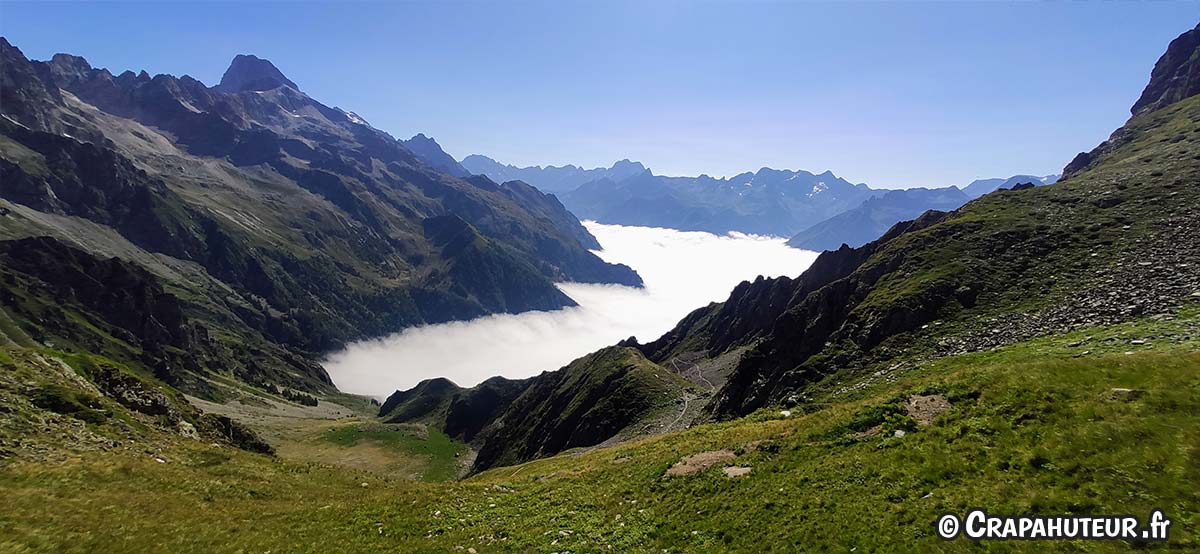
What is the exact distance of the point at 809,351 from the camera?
232 ft

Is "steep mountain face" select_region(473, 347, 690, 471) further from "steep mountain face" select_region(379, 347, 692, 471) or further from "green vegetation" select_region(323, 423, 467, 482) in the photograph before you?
"green vegetation" select_region(323, 423, 467, 482)

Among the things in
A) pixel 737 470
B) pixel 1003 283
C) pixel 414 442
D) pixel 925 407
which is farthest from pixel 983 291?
pixel 414 442

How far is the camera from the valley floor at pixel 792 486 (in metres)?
17.9

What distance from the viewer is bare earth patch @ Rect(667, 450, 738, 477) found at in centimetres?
2984

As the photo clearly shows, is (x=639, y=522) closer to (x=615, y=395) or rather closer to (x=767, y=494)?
(x=767, y=494)

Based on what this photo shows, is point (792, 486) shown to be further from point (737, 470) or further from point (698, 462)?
point (698, 462)

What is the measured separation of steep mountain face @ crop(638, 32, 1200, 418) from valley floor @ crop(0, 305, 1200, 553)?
9.05m

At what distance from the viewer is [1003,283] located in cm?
5619

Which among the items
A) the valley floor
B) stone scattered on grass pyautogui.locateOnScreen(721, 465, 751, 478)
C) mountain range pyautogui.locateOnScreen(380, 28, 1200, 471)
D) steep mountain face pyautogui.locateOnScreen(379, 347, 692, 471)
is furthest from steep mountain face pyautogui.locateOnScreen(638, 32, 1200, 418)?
steep mountain face pyautogui.locateOnScreen(379, 347, 692, 471)

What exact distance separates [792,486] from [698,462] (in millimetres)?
7673

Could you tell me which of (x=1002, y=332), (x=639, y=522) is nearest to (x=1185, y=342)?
(x=1002, y=332)

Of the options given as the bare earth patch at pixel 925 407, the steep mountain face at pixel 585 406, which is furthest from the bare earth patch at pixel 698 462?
the steep mountain face at pixel 585 406

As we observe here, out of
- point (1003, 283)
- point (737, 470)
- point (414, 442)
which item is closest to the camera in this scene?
point (737, 470)

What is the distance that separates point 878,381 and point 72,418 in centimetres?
6157
